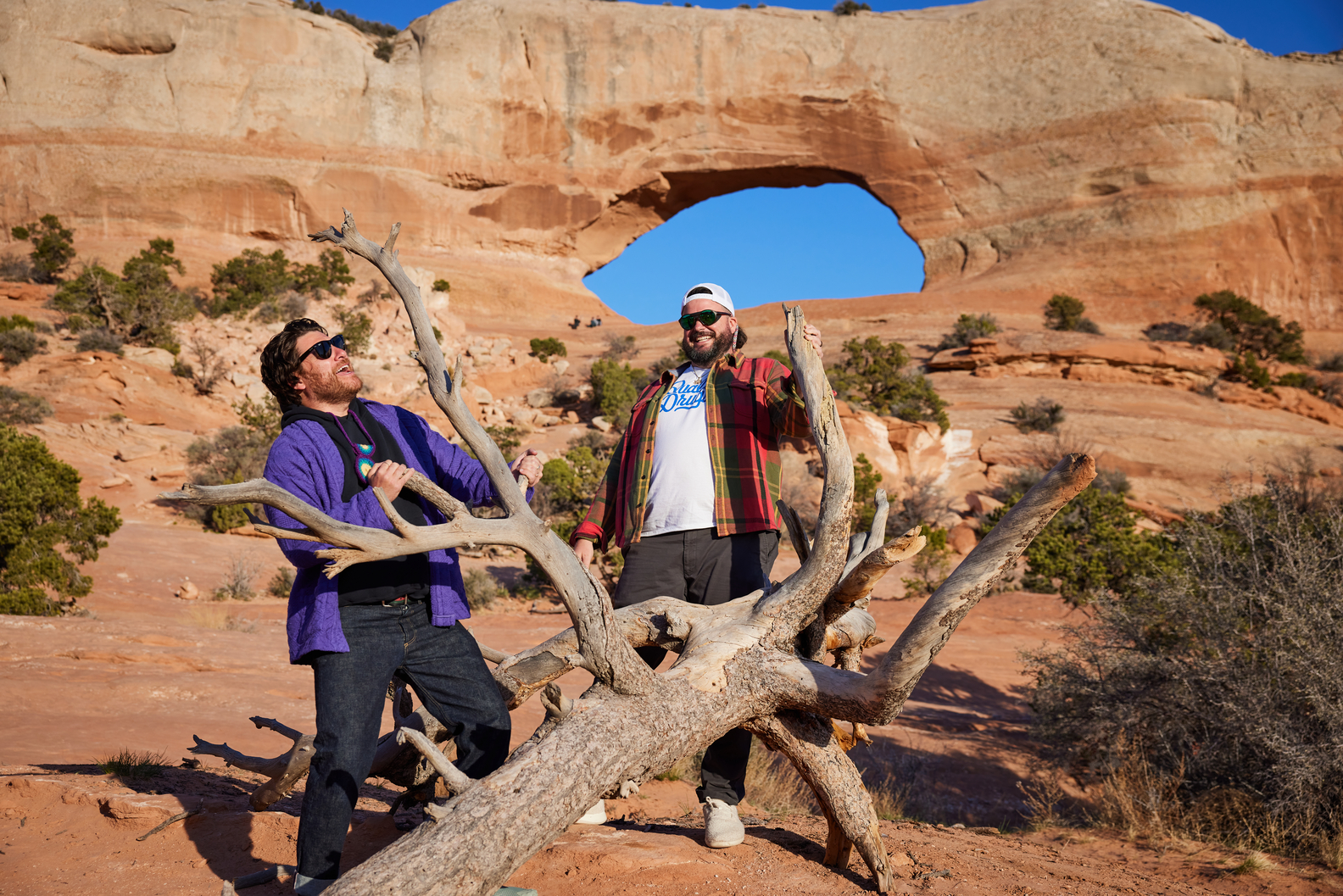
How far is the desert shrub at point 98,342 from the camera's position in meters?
17.8

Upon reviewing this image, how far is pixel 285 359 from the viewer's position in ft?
7.91

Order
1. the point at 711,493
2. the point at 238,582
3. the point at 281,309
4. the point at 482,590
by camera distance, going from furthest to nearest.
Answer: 1. the point at 281,309
2. the point at 482,590
3. the point at 238,582
4. the point at 711,493

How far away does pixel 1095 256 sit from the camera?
31141 mm

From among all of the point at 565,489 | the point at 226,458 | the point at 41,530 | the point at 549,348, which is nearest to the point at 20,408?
the point at 226,458

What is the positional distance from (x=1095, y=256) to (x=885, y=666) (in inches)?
1318

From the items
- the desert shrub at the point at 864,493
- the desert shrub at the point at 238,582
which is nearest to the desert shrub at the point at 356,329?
the desert shrub at the point at 238,582

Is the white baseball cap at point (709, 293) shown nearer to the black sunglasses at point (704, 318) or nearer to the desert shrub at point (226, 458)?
the black sunglasses at point (704, 318)

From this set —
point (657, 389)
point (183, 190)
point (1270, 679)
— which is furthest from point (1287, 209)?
point (183, 190)

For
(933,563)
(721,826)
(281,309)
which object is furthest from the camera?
(281,309)

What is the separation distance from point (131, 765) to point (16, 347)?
56.6 feet

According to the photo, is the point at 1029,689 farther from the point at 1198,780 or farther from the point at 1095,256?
the point at 1095,256

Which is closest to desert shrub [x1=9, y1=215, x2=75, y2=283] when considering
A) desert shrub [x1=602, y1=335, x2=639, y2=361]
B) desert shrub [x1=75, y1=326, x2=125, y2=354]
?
desert shrub [x1=75, y1=326, x2=125, y2=354]

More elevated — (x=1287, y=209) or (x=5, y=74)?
(x=5, y=74)

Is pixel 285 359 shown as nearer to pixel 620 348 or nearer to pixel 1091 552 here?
pixel 1091 552
